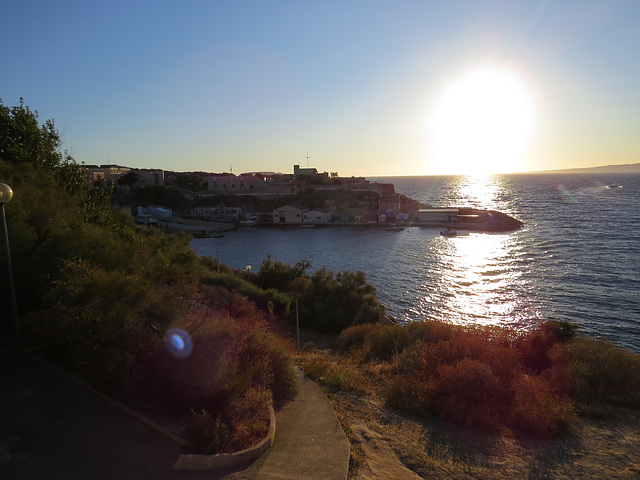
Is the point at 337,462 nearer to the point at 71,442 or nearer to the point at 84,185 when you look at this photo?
the point at 71,442

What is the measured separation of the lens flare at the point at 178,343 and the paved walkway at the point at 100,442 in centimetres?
82

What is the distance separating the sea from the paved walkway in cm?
1410

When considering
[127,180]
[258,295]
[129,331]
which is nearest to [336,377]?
[129,331]

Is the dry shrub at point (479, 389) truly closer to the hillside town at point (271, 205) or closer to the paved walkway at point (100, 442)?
the paved walkway at point (100, 442)

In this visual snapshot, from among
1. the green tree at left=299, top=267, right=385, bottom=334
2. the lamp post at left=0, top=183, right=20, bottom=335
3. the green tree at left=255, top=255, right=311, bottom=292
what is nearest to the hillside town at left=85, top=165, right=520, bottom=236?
the green tree at left=255, top=255, right=311, bottom=292

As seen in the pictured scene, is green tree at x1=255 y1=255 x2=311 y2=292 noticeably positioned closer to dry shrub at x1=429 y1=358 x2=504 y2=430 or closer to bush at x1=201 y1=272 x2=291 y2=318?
bush at x1=201 y1=272 x2=291 y2=318

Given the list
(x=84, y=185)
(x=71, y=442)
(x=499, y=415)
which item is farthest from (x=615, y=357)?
(x=84, y=185)

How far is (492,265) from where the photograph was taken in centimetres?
2977

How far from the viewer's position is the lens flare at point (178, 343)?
5.01 metres

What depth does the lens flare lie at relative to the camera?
5008mm

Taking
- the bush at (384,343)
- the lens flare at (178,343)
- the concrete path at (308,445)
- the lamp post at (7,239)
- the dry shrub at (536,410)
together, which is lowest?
the bush at (384,343)

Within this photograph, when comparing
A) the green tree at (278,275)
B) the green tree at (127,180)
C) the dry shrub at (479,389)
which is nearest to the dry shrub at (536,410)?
the dry shrub at (479,389)

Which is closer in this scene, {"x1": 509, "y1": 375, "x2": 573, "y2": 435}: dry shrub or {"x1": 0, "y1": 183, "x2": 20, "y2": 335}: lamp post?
{"x1": 509, "y1": 375, "x2": 573, "y2": 435}: dry shrub

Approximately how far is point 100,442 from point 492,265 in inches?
1160
